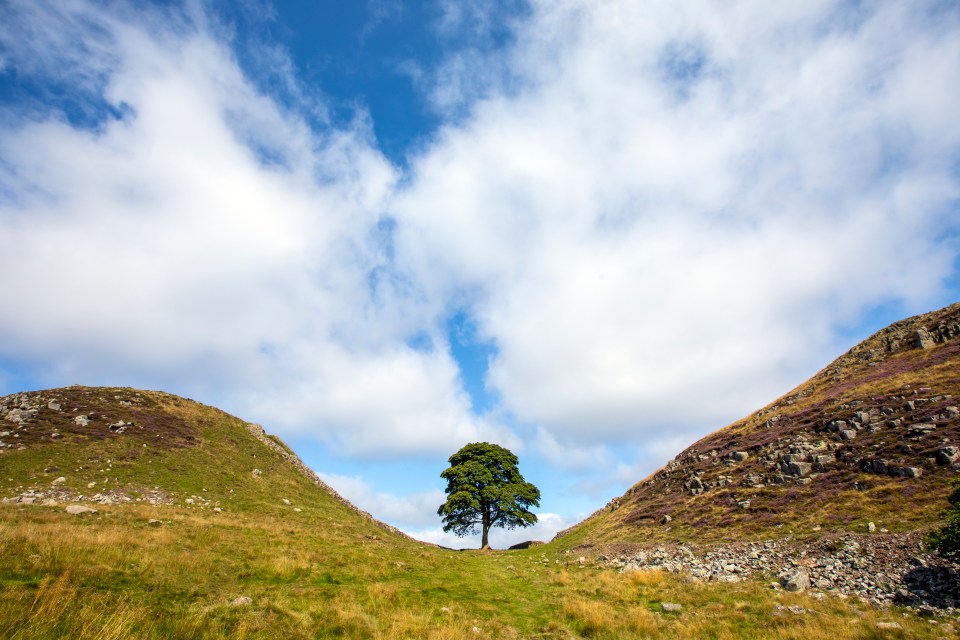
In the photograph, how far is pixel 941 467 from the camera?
92.9ft

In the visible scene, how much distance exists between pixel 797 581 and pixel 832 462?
24.0 metres

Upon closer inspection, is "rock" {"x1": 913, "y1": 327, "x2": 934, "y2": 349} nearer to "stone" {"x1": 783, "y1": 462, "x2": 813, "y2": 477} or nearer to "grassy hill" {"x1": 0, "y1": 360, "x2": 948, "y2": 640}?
"stone" {"x1": 783, "y1": 462, "x2": 813, "y2": 477}

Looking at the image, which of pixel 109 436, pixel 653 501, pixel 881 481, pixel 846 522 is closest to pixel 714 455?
pixel 653 501

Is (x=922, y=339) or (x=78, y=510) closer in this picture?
(x=78, y=510)

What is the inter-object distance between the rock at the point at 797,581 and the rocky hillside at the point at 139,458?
1458 inches

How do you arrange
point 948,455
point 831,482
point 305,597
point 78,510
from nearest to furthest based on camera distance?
point 305,597, point 78,510, point 948,455, point 831,482

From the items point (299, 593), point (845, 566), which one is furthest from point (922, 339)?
point (299, 593)

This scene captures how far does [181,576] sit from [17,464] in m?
33.4

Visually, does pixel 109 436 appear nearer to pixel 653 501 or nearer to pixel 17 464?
pixel 17 464

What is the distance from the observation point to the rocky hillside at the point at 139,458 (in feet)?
108

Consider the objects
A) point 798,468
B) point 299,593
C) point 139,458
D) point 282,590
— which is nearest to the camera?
point 299,593

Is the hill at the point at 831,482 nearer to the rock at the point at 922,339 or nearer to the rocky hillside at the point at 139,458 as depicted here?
the rock at the point at 922,339

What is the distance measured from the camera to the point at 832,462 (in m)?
36.1

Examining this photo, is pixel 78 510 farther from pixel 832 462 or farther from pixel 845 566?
pixel 832 462
